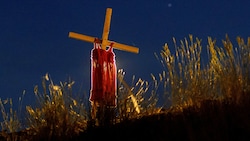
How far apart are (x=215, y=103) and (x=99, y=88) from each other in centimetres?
293

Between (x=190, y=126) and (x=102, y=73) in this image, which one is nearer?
(x=190, y=126)

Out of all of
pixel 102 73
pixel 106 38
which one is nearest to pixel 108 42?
pixel 106 38

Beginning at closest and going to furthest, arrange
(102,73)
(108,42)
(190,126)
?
(190,126) < (102,73) < (108,42)

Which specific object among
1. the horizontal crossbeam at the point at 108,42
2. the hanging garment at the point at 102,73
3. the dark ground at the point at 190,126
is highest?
the horizontal crossbeam at the point at 108,42

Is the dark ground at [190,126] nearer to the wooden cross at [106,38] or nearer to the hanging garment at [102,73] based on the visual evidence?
the hanging garment at [102,73]

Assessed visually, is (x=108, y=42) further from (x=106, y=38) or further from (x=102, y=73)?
(x=102, y=73)

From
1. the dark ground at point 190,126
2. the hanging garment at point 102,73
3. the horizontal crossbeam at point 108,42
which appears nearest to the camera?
the dark ground at point 190,126

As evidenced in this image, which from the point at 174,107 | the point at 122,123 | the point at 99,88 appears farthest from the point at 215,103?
the point at 99,88

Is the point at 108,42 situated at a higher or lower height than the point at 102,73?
higher

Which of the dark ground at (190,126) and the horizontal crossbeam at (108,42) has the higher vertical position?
the horizontal crossbeam at (108,42)

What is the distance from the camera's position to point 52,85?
687 centimetres

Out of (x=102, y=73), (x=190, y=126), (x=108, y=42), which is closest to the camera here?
(x=190, y=126)

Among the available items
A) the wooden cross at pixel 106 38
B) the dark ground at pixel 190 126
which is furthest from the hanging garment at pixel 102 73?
the dark ground at pixel 190 126

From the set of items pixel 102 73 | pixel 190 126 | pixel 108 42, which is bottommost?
pixel 190 126
